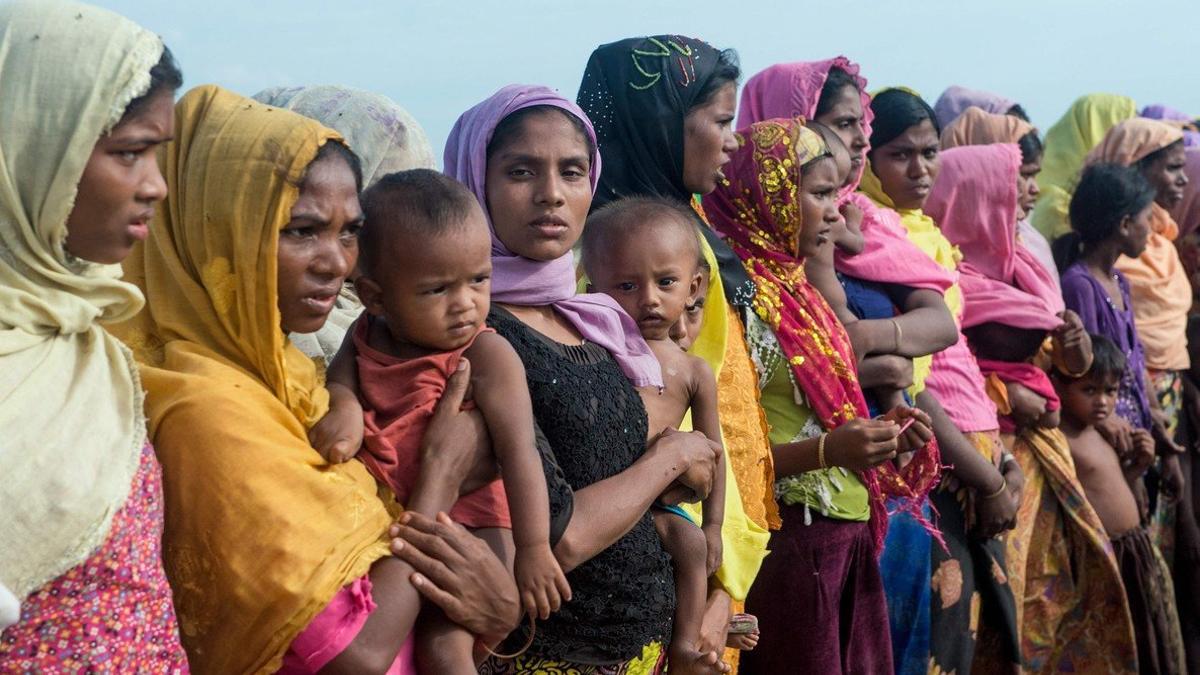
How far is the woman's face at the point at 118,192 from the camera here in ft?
7.35

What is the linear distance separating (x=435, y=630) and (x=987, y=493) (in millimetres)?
3164

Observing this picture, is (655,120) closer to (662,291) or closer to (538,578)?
(662,291)

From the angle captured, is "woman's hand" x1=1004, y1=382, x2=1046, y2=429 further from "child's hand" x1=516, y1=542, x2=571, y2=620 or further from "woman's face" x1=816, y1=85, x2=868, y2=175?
"child's hand" x1=516, y1=542, x2=571, y2=620

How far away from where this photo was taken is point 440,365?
2.75m

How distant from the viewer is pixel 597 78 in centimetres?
434

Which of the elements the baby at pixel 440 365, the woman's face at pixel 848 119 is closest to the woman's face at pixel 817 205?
the woman's face at pixel 848 119

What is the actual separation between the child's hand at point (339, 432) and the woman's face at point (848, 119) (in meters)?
3.12

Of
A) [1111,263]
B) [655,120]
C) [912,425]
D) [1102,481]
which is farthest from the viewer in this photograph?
[1111,263]

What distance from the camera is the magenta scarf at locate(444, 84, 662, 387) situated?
10.4 feet

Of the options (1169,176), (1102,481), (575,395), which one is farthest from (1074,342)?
(575,395)

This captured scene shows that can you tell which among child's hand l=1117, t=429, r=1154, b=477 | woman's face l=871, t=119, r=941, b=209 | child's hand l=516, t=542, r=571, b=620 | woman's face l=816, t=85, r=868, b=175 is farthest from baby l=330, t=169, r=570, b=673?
→ child's hand l=1117, t=429, r=1154, b=477

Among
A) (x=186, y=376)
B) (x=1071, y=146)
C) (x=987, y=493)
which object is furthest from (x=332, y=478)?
(x=1071, y=146)

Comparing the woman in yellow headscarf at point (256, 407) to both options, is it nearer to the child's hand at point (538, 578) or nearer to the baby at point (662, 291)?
the child's hand at point (538, 578)

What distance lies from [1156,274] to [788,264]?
380 centimetres
